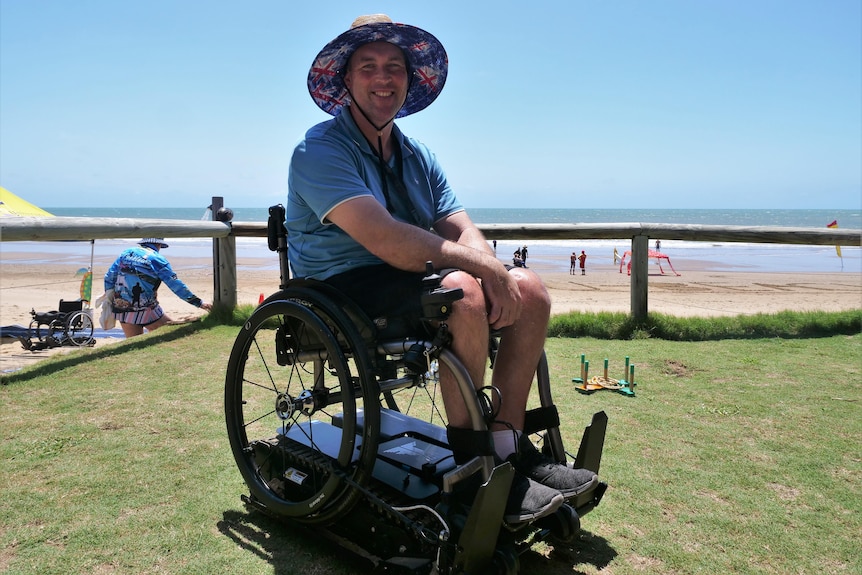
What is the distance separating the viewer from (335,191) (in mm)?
2182

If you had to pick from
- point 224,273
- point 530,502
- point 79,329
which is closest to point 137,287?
point 224,273

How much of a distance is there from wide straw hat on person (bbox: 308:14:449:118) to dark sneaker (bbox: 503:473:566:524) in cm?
162

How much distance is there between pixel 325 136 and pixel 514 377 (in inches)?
41.4

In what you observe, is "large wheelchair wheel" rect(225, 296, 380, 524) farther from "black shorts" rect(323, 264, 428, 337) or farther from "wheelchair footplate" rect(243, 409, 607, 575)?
"black shorts" rect(323, 264, 428, 337)

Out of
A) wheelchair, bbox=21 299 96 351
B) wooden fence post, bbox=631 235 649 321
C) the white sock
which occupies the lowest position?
wheelchair, bbox=21 299 96 351

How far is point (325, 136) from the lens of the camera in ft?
7.63

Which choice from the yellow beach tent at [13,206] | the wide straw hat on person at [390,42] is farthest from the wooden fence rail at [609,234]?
the wide straw hat on person at [390,42]

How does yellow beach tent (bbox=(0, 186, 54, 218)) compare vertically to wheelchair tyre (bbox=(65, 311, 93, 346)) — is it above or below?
above

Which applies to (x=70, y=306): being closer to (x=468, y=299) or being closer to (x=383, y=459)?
(x=383, y=459)

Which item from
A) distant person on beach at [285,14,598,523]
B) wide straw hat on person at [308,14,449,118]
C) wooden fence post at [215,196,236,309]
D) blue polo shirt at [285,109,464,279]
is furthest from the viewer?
wooden fence post at [215,196,236,309]

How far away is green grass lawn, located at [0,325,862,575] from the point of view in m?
2.16

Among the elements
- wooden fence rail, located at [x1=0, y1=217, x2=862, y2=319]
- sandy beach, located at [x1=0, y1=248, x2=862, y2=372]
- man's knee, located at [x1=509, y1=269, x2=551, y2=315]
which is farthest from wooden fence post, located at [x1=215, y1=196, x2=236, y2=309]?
man's knee, located at [x1=509, y1=269, x2=551, y2=315]

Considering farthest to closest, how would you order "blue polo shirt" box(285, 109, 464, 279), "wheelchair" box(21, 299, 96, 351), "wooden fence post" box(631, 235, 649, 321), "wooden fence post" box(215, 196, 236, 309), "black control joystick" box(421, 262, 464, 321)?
"wheelchair" box(21, 299, 96, 351), "wooden fence post" box(215, 196, 236, 309), "wooden fence post" box(631, 235, 649, 321), "blue polo shirt" box(285, 109, 464, 279), "black control joystick" box(421, 262, 464, 321)

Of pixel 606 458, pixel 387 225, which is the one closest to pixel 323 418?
pixel 606 458
